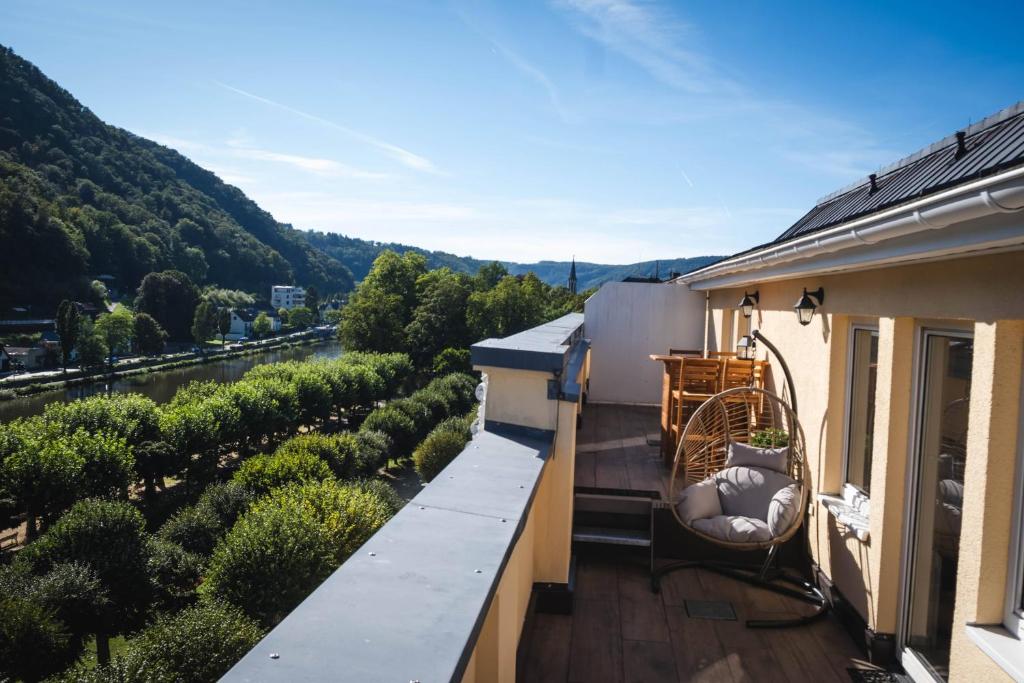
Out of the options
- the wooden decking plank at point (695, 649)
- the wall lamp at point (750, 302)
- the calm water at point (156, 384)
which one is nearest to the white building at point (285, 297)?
the calm water at point (156, 384)

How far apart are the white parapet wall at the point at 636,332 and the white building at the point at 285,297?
3969 inches

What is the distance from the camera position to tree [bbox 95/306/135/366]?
4995 centimetres

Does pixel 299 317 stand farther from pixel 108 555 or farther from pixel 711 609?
pixel 711 609

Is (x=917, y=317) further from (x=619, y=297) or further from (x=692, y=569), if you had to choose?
(x=619, y=297)

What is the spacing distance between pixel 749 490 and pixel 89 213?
86746mm

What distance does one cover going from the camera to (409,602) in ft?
3.61

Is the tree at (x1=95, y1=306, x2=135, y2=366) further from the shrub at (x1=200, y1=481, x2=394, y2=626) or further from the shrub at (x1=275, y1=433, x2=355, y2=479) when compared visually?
the shrub at (x1=200, y1=481, x2=394, y2=626)

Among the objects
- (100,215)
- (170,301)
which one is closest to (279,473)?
(170,301)

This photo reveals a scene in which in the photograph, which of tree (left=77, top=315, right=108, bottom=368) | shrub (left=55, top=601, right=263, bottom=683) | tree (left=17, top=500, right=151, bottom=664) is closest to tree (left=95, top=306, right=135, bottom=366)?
tree (left=77, top=315, right=108, bottom=368)

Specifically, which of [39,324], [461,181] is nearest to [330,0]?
[461,181]

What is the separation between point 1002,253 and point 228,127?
27.6 meters

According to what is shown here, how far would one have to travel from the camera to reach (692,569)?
4367mm

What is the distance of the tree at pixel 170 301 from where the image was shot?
6354cm

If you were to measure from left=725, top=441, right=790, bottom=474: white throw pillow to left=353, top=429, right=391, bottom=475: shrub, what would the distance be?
12787 millimetres
